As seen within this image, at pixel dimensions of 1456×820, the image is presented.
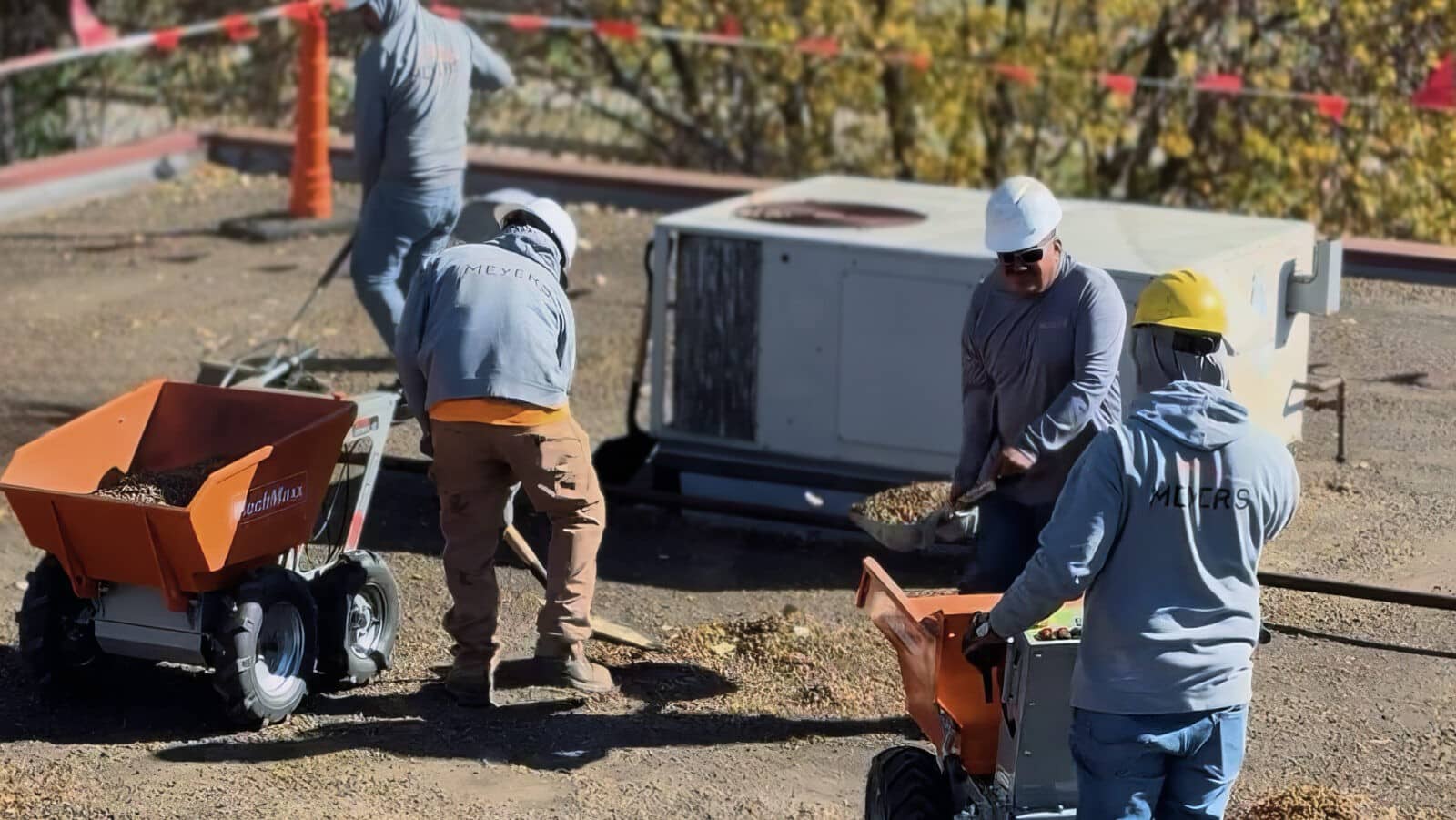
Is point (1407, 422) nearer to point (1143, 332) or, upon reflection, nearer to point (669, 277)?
point (669, 277)

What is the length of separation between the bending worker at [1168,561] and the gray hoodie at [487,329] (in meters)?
2.17

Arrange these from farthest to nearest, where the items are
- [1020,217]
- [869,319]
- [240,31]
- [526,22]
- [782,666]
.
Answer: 1. [240,31]
2. [526,22]
3. [869,319]
4. [782,666]
5. [1020,217]

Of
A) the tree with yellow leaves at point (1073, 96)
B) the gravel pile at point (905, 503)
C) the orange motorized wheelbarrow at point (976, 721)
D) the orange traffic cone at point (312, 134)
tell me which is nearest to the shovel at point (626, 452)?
the gravel pile at point (905, 503)

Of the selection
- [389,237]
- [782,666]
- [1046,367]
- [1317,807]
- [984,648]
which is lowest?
[782,666]

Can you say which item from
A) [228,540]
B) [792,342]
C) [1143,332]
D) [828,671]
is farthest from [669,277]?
[1143,332]

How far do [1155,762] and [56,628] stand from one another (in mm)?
3552

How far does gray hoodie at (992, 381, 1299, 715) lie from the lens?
12.9ft

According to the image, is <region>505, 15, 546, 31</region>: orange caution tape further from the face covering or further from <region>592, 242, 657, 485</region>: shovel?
the face covering

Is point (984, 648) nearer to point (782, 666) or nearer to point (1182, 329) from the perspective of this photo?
point (1182, 329)

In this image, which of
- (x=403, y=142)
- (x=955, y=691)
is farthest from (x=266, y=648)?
(x=403, y=142)

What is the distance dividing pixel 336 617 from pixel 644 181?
703 centimetres

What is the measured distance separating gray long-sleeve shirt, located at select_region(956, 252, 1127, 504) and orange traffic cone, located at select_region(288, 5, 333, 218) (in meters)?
7.80

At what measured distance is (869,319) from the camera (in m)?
7.64

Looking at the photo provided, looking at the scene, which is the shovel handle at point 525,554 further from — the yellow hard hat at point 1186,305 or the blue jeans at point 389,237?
the yellow hard hat at point 1186,305
